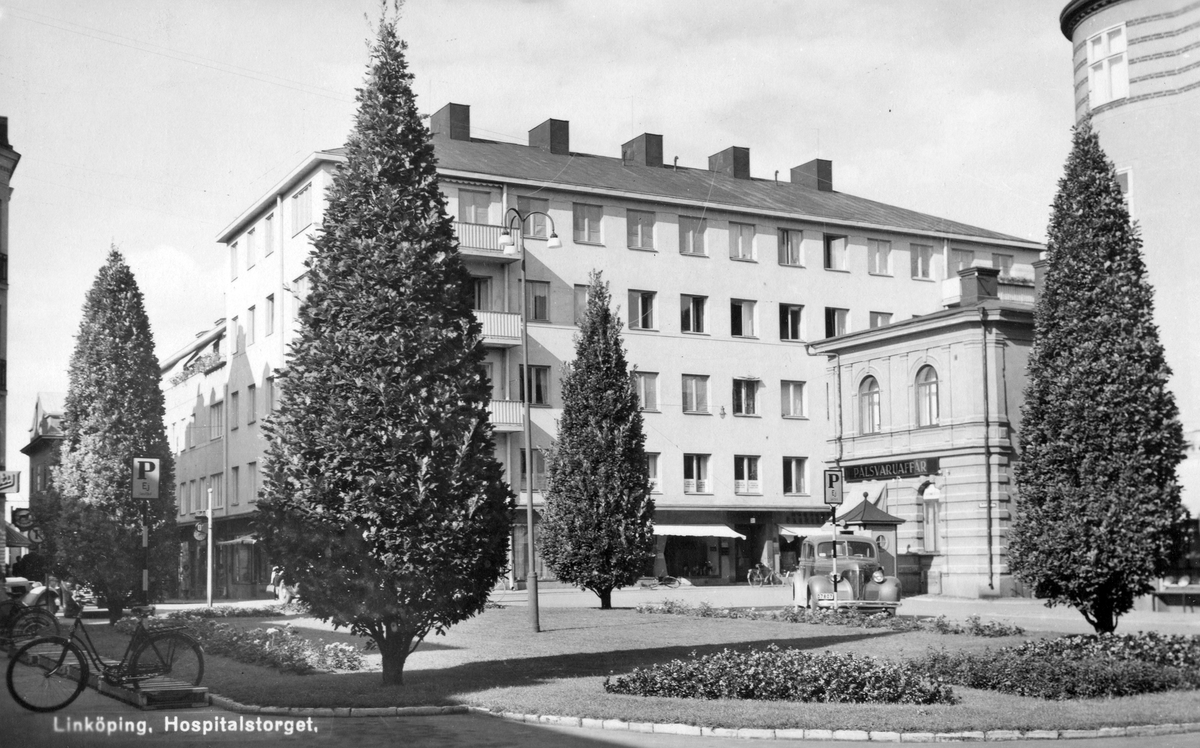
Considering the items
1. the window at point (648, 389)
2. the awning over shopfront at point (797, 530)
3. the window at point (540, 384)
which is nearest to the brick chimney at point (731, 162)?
the window at point (648, 389)

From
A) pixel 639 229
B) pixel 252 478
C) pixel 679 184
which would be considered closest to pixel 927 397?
pixel 639 229

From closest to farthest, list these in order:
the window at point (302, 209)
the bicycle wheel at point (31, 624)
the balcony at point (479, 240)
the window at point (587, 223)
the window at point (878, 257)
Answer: the bicycle wheel at point (31, 624)
the window at point (302, 209)
the balcony at point (479, 240)
the window at point (587, 223)
the window at point (878, 257)

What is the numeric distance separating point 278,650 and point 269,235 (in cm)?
4137

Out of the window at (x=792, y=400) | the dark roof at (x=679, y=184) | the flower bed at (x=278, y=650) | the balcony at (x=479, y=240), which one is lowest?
the flower bed at (x=278, y=650)

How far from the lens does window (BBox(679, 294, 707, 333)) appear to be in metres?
61.2

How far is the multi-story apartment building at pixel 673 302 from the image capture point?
5634 cm

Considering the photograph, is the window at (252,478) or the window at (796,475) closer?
the window at (252,478)

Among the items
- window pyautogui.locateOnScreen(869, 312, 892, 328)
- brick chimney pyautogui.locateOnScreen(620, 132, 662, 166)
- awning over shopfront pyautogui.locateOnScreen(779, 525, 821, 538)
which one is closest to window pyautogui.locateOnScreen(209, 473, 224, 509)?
brick chimney pyautogui.locateOnScreen(620, 132, 662, 166)

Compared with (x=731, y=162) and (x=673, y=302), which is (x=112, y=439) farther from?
(x=731, y=162)

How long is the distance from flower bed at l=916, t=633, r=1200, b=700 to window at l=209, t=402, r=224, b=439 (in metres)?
52.5

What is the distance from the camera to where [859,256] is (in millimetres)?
65438

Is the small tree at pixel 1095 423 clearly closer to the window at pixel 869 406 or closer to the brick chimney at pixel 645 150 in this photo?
the window at pixel 869 406

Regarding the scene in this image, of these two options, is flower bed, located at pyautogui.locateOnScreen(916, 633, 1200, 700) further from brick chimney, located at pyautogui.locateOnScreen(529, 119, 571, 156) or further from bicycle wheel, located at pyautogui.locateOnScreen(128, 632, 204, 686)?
brick chimney, located at pyautogui.locateOnScreen(529, 119, 571, 156)

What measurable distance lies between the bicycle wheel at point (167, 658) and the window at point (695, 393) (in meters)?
46.1
